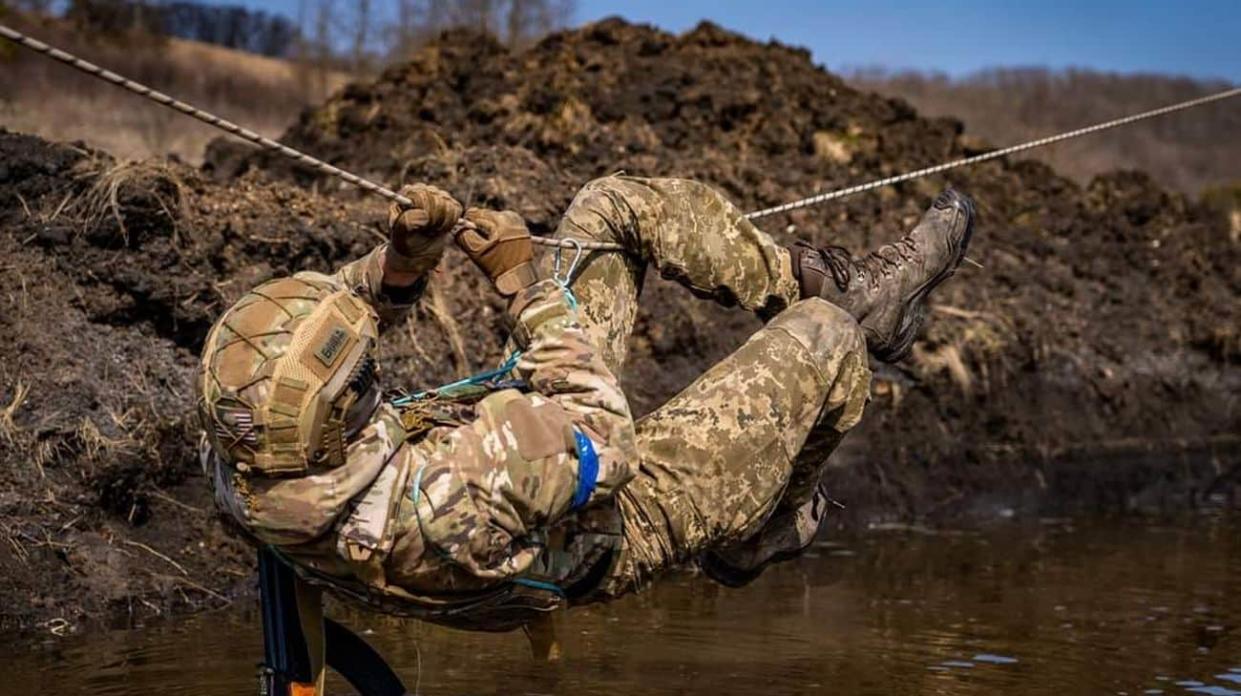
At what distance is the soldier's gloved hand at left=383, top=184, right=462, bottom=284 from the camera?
429 cm

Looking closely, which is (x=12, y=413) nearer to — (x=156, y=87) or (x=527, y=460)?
(x=527, y=460)

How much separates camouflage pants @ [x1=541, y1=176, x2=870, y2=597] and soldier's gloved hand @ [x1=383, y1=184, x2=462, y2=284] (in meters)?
0.58

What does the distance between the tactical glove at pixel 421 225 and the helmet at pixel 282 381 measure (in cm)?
37

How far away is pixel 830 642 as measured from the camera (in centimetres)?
677

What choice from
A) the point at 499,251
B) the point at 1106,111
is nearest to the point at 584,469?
the point at 499,251

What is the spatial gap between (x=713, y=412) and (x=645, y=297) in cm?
559

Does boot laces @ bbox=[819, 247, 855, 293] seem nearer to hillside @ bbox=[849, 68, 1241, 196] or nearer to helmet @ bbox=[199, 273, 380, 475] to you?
helmet @ bbox=[199, 273, 380, 475]

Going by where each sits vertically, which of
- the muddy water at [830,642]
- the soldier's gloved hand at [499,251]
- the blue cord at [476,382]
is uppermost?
the soldier's gloved hand at [499,251]

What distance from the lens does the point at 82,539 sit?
6980 millimetres

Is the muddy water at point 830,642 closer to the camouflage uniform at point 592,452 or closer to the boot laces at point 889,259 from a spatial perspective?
the camouflage uniform at point 592,452

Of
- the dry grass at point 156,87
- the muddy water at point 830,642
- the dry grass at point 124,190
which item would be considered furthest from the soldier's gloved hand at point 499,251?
the dry grass at point 156,87

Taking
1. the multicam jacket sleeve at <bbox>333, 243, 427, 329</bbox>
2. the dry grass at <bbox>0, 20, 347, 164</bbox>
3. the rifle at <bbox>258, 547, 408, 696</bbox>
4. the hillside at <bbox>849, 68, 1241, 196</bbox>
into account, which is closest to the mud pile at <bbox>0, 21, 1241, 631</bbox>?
the rifle at <bbox>258, 547, 408, 696</bbox>

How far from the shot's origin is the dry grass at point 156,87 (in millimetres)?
19203

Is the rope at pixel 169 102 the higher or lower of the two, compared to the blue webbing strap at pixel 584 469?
higher
